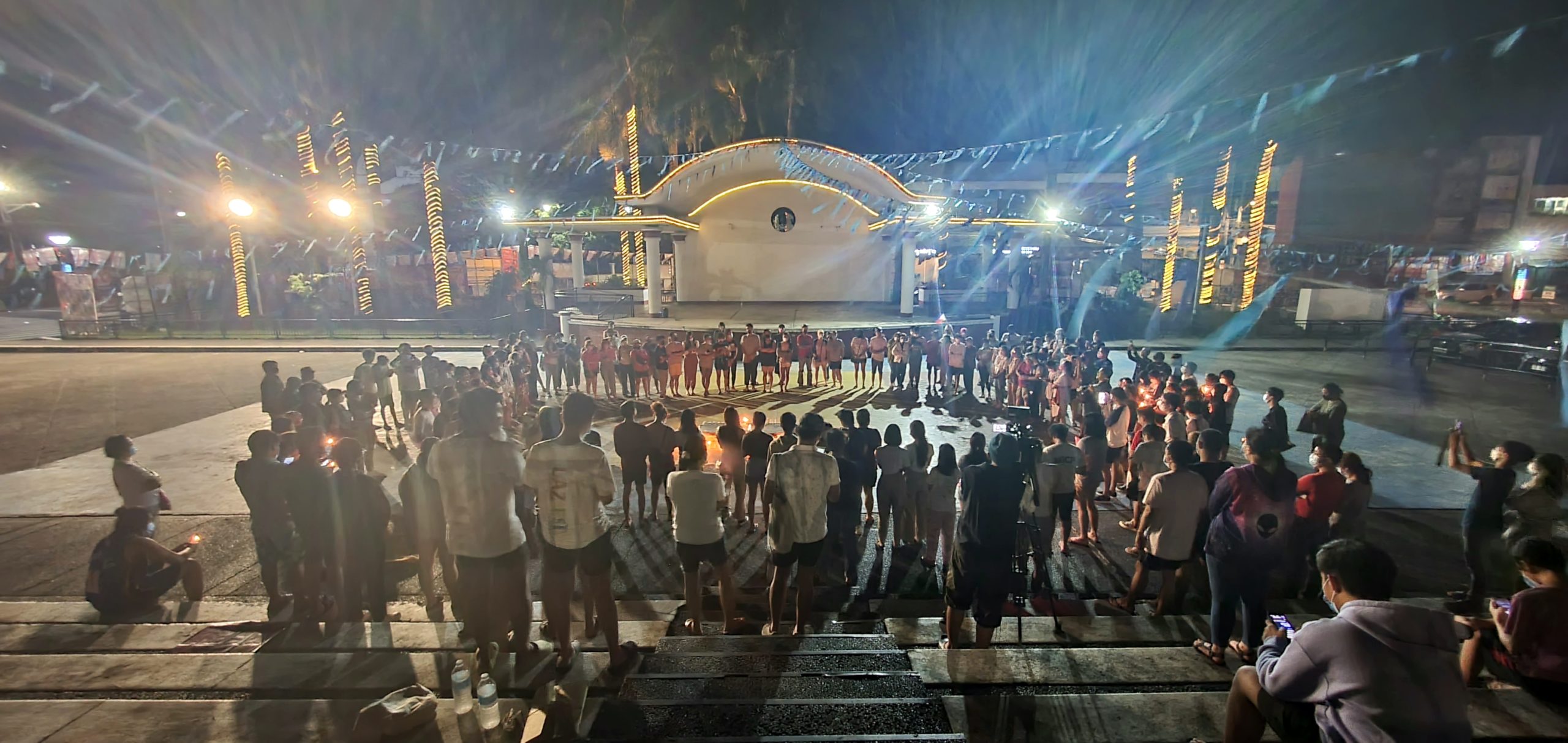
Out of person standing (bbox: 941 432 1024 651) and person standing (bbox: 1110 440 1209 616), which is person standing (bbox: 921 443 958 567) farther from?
person standing (bbox: 1110 440 1209 616)

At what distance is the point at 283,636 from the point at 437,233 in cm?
2573

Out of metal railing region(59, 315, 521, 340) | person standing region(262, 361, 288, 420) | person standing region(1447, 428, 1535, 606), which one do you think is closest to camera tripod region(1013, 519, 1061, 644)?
person standing region(1447, 428, 1535, 606)

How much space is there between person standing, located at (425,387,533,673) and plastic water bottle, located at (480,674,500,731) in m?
0.79

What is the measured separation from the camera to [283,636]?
173 inches

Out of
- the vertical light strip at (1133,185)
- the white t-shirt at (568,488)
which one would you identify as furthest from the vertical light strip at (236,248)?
the vertical light strip at (1133,185)

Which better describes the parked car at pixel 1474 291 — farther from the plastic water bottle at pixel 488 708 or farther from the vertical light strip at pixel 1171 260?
the plastic water bottle at pixel 488 708

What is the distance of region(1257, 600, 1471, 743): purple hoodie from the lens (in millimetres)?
1944

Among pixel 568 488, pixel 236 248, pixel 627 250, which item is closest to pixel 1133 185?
pixel 627 250

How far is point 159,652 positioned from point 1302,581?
8852mm

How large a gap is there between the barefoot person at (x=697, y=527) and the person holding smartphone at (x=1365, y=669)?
9.92 feet

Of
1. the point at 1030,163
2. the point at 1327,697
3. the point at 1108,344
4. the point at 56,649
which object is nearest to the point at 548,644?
the point at 56,649

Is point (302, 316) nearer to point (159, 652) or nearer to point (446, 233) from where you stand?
point (446, 233)

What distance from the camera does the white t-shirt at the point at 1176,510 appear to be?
4.31 metres

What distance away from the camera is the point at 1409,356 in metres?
18.6
